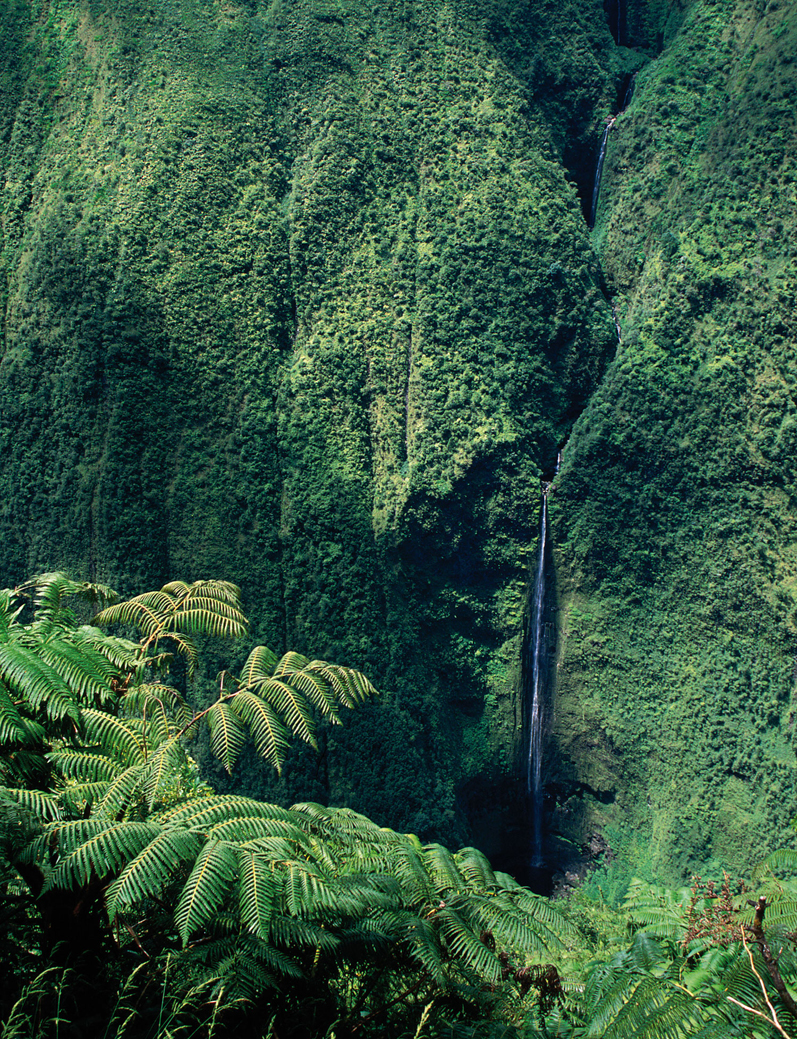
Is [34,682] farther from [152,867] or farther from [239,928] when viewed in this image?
[239,928]

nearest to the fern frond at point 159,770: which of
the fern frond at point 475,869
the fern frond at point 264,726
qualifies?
Answer: the fern frond at point 264,726

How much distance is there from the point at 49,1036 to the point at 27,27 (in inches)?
1090

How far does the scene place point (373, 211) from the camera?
69.8ft

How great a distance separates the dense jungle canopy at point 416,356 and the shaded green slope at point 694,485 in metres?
0.09

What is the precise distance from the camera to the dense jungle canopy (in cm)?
1808

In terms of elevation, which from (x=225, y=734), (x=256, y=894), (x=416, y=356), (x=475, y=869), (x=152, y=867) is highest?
(x=416, y=356)

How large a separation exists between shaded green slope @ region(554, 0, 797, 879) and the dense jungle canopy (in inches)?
3.7

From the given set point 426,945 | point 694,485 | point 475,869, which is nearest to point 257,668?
point 475,869

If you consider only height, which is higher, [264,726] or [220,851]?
[264,726]

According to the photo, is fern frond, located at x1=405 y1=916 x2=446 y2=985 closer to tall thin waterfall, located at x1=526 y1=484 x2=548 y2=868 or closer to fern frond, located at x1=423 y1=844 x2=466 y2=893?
fern frond, located at x1=423 y1=844 x2=466 y2=893

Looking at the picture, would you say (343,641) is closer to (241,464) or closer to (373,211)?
(241,464)

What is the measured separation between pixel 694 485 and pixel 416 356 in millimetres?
8527

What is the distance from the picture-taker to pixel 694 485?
17656 millimetres

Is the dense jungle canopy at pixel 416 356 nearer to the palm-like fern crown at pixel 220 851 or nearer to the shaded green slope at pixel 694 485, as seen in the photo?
the shaded green slope at pixel 694 485
